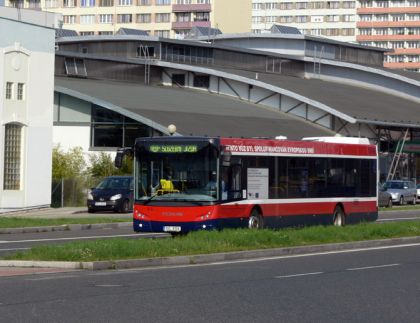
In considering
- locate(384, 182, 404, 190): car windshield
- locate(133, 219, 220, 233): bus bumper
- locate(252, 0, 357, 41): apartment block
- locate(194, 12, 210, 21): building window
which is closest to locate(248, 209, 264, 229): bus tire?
locate(133, 219, 220, 233): bus bumper

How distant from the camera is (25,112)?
4556 cm

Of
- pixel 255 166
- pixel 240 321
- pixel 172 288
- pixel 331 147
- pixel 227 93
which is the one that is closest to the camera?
pixel 240 321

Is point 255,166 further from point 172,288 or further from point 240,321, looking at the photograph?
point 240,321

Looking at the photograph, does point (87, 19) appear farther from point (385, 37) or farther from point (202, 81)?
point (202, 81)

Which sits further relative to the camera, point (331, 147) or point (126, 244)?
point (331, 147)

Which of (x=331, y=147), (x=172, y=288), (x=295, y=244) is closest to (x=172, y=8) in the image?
(x=331, y=147)

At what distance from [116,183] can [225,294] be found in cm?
3125

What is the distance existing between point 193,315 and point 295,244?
12219 millimetres

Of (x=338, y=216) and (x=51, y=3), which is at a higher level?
(x=51, y=3)

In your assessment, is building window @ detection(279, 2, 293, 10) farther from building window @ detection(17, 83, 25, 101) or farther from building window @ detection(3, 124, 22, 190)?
building window @ detection(3, 124, 22, 190)

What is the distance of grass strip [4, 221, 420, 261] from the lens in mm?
21578

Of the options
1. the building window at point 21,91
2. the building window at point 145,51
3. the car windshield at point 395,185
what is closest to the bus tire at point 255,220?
the building window at point 21,91

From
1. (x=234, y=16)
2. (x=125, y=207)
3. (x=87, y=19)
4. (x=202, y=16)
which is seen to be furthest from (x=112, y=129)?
(x=87, y=19)

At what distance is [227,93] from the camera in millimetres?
75250
